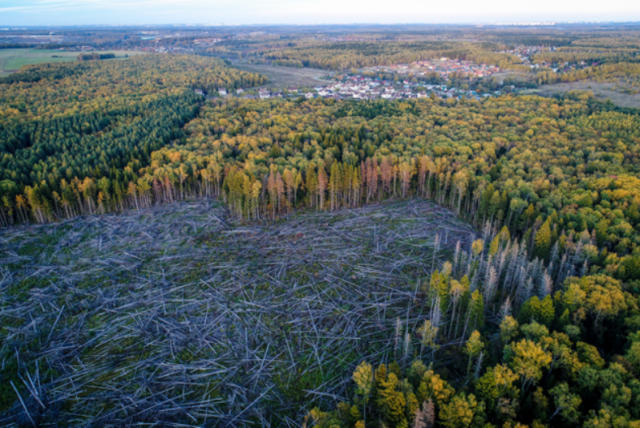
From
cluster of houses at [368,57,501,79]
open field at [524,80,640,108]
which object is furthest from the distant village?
cluster of houses at [368,57,501,79]

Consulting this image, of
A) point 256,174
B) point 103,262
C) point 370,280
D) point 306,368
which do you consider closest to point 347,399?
point 306,368

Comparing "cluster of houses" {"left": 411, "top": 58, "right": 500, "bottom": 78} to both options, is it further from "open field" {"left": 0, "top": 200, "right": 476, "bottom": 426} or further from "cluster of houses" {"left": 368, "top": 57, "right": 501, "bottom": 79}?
"open field" {"left": 0, "top": 200, "right": 476, "bottom": 426}

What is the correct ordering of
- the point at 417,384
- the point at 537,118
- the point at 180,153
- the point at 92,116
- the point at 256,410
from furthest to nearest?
the point at 92,116 < the point at 537,118 < the point at 180,153 < the point at 256,410 < the point at 417,384

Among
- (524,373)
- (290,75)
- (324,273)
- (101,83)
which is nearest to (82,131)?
(324,273)

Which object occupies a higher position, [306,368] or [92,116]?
[92,116]

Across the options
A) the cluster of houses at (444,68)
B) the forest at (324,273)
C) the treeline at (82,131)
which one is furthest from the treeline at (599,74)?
the treeline at (82,131)

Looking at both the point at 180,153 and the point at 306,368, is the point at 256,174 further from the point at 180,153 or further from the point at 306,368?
the point at 306,368

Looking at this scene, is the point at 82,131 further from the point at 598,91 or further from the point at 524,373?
the point at 598,91
